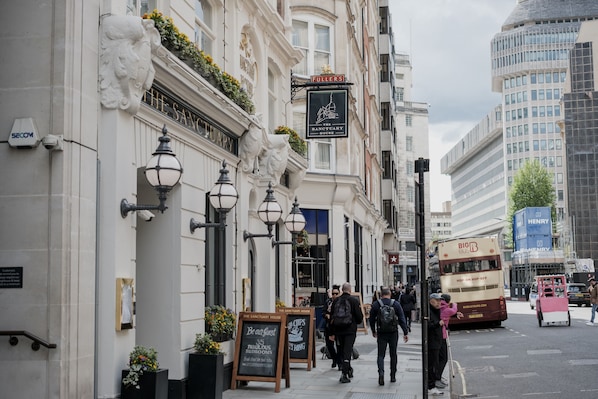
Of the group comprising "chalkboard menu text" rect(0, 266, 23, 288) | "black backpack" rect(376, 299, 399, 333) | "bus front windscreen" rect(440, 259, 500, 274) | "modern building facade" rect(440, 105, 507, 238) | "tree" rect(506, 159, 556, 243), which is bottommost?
"black backpack" rect(376, 299, 399, 333)

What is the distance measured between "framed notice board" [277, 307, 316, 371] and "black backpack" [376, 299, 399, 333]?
2560 mm

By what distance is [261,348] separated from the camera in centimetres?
1380

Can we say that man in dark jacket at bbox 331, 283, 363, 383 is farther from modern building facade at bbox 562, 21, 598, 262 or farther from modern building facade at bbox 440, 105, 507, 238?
modern building facade at bbox 440, 105, 507, 238

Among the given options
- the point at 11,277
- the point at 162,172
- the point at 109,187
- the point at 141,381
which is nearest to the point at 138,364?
the point at 141,381

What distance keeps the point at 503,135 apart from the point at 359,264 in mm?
136372

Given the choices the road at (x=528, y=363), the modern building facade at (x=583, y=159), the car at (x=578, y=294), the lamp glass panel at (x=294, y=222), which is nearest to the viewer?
the road at (x=528, y=363)

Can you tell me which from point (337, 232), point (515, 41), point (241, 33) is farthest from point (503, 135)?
point (241, 33)

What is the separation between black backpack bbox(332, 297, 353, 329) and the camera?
14.7 meters

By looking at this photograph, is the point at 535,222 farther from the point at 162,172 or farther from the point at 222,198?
the point at 162,172

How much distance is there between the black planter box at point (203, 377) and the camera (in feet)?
38.5

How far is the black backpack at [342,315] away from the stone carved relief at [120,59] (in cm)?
645

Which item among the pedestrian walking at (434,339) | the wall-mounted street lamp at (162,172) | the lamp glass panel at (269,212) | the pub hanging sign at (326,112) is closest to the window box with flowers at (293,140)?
the pub hanging sign at (326,112)

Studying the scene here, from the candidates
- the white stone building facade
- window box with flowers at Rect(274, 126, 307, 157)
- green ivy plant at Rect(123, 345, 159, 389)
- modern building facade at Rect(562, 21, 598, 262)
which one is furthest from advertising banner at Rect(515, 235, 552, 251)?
green ivy plant at Rect(123, 345, 159, 389)

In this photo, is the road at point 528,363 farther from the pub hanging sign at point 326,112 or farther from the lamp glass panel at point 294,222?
the pub hanging sign at point 326,112
